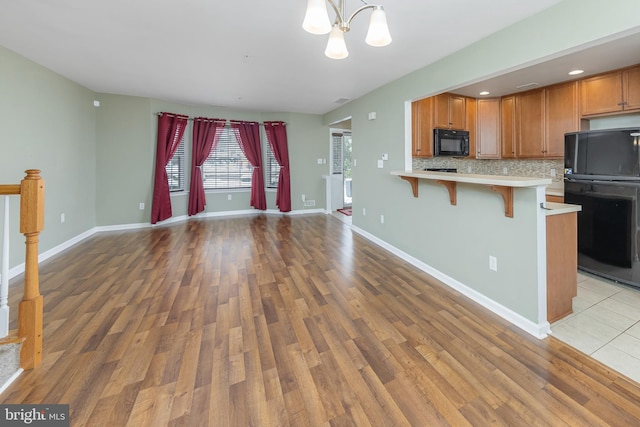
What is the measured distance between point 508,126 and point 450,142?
3.67 ft

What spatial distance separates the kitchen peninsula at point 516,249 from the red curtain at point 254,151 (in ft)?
15.1

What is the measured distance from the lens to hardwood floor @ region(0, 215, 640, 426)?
4.61ft

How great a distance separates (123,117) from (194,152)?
134 centimetres

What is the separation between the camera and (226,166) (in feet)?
21.6

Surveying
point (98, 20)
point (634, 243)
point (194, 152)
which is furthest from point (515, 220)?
point (194, 152)

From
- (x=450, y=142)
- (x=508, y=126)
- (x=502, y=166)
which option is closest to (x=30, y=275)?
(x=450, y=142)

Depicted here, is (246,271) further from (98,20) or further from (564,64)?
(564,64)

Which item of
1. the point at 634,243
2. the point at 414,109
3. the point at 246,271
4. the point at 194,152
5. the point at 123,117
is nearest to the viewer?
the point at 634,243

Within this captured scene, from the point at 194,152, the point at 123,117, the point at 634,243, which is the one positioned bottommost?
the point at 634,243

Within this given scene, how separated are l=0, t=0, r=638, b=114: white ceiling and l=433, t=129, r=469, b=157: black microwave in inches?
40.2

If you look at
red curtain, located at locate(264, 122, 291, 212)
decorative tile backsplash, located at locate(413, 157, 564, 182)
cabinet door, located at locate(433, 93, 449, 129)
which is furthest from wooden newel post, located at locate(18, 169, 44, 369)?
red curtain, located at locate(264, 122, 291, 212)

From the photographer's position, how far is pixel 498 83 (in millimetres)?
3660

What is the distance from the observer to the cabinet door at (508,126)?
426 centimetres

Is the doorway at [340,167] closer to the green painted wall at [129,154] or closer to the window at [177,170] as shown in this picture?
the green painted wall at [129,154]
